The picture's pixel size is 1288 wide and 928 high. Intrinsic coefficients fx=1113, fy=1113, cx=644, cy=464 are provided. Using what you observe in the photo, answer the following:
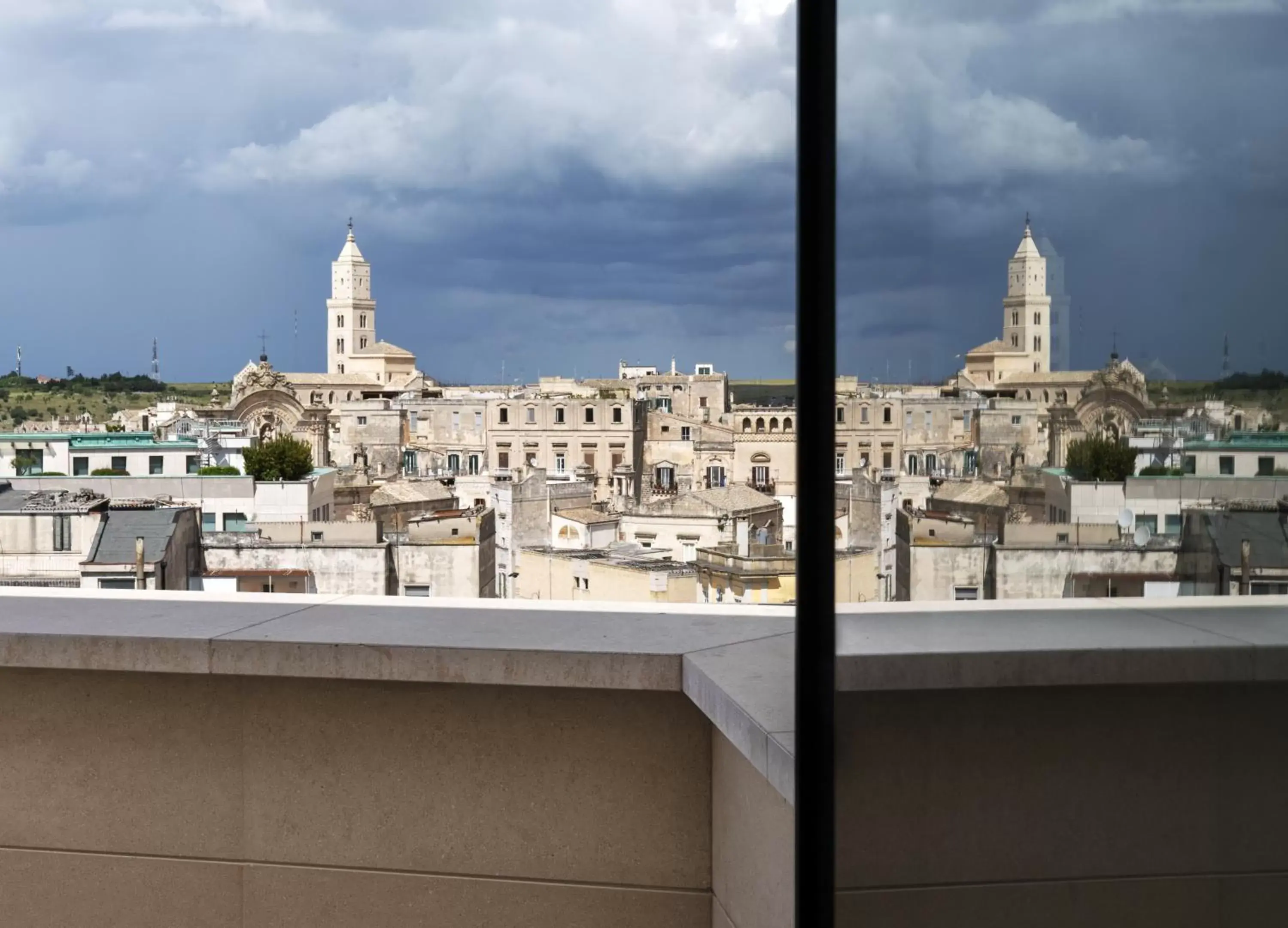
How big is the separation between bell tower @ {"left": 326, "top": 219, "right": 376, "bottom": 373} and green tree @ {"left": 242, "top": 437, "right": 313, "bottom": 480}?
5.83m

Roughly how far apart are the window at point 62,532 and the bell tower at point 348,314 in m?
10.2

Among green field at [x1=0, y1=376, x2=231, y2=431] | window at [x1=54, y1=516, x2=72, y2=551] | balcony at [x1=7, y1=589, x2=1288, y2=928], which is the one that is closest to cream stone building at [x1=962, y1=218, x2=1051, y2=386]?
balcony at [x1=7, y1=589, x2=1288, y2=928]

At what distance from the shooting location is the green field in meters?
8.23

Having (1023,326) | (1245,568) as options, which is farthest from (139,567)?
(1245,568)

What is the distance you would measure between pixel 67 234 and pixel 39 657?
2017 cm

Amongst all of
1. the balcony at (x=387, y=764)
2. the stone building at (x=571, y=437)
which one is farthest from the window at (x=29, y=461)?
the balcony at (x=387, y=764)

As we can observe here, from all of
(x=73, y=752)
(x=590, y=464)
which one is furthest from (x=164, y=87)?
(x=73, y=752)

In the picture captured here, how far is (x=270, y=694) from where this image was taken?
143cm

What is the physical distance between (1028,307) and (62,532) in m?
4.82

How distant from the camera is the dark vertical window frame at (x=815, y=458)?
0.75m

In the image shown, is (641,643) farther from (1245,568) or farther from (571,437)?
(571,437)

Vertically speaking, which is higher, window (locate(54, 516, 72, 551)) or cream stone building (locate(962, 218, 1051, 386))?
cream stone building (locate(962, 218, 1051, 386))

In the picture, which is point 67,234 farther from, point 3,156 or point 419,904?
point 419,904

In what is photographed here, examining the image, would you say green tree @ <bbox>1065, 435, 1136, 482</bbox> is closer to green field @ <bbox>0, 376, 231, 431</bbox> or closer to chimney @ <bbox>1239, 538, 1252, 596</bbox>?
chimney @ <bbox>1239, 538, 1252, 596</bbox>
